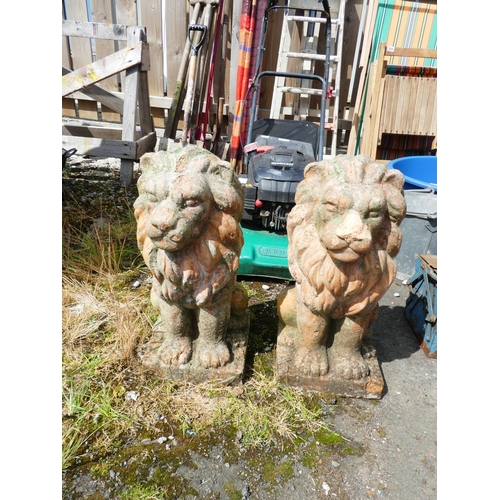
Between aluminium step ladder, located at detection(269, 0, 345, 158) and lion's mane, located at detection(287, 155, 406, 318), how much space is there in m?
2.70

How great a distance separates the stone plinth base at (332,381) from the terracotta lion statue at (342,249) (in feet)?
0.11

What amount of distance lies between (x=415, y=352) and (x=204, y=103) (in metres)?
4.20

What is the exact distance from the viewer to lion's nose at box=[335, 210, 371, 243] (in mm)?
1540

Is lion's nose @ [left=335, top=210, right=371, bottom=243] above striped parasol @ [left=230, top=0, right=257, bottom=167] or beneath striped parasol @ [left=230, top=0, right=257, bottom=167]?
beneath

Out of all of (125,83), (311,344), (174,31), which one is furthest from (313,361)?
(174,31)

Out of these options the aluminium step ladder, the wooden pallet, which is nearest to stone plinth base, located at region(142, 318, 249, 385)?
the aluminium step ladder

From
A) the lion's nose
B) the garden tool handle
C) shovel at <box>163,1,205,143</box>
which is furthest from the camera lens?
shovel at <box>163,1,205,143</box>

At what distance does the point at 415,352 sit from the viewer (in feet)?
8.31

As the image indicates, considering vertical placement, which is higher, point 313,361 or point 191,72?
point 191,72

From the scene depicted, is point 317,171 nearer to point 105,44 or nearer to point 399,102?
point 399,102

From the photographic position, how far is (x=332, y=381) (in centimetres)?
207

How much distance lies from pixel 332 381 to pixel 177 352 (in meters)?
0.85

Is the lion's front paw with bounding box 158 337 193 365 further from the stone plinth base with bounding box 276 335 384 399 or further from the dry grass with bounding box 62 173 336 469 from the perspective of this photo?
the stone plinth base with bounding box 276 335 384 399

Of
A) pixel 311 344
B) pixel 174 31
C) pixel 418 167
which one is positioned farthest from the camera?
pixel 174 31
